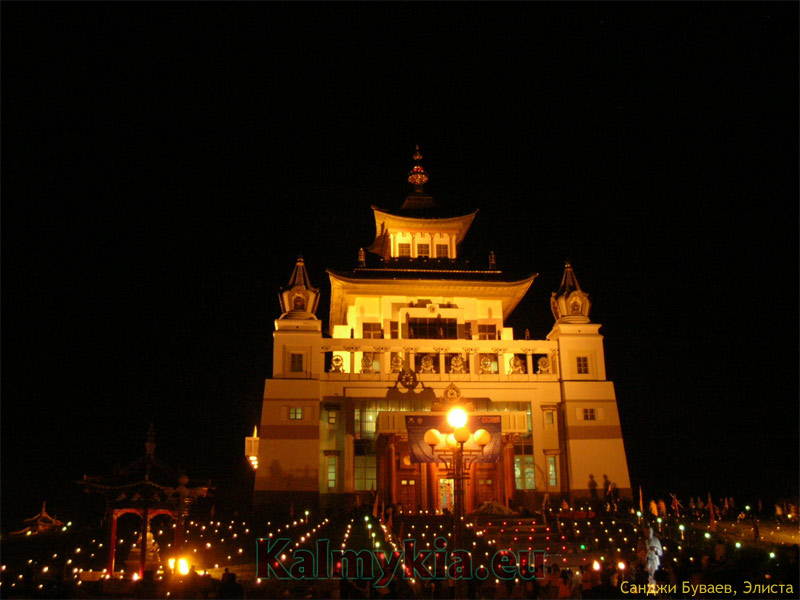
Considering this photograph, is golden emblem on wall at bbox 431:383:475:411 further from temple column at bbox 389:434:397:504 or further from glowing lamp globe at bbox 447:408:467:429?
glowing lamp globe at bbox 447:408:467:429

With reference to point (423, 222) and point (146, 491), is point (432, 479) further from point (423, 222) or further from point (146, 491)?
point (423, 222)

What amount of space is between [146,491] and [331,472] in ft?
51.0

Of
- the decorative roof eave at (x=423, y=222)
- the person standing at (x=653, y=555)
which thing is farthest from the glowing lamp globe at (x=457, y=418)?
the decorative roof eave at (x=423, y=222)

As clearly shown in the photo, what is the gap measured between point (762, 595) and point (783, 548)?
7735 millimetres

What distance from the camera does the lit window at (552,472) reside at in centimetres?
3687

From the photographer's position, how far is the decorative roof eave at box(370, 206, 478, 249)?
47.0 m

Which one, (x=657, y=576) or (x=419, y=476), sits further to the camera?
(x=419, y=476)

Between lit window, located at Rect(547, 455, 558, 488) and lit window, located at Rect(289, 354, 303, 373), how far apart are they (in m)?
13.6

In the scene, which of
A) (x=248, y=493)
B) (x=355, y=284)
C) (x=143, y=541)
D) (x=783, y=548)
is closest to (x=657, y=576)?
(x=783, y=548)

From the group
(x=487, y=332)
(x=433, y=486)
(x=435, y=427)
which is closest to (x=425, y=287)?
(x=487, y=332)

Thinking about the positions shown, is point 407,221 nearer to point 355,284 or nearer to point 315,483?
point 355,284

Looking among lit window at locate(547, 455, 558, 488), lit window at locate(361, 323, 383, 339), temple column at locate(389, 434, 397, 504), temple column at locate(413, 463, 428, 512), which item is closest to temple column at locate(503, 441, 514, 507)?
lit window at locate(547, 455, 558, 488)

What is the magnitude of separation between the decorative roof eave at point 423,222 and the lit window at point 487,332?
7.82 meters

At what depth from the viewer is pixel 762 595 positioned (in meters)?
13.8
